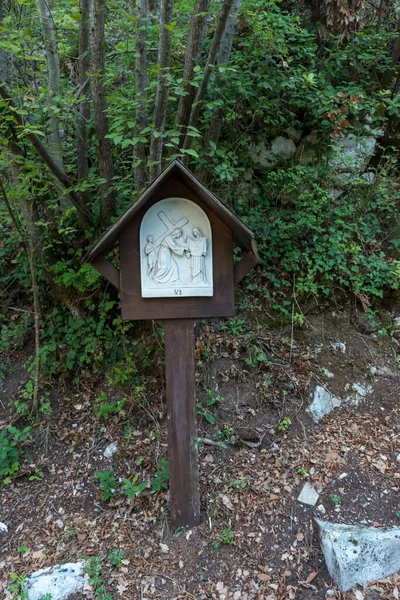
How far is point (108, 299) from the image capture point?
4684mm

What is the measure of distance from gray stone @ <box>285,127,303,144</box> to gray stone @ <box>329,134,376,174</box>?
1.62 feet

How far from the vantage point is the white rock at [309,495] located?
3.46m

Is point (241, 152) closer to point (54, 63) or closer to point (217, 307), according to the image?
point (54, 63)

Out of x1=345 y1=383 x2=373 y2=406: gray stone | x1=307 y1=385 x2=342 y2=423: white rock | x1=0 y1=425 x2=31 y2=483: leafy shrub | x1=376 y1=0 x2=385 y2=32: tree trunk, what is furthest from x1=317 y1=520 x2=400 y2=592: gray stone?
x1=376 y1=0 x2=385 y2=32: tree trunk

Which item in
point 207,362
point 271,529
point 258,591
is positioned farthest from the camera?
point 207,362

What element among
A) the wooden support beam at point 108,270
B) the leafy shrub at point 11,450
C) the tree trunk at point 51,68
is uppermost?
the tree trunk at point 51,68

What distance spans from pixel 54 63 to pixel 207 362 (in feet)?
11.8

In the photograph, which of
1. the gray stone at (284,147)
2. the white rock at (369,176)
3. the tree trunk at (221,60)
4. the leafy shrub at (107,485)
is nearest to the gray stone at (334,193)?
the white rock at (369,176)

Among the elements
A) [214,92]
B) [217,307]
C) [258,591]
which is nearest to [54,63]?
[214,92]

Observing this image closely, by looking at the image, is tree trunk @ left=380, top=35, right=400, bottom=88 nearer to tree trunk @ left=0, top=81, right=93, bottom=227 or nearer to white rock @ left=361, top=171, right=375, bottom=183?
white rock @ left=361, top=171, right=375, bottom=183

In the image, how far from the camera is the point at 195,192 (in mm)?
2797

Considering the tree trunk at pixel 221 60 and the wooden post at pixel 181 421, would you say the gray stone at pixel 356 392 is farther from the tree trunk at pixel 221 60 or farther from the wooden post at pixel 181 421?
the tree trunk at pixel 221 60

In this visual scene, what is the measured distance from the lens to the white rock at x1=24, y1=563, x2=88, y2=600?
2848 millimetres

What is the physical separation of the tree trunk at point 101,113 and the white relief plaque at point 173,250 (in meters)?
1.42
